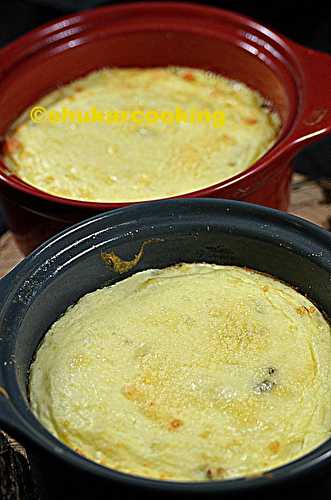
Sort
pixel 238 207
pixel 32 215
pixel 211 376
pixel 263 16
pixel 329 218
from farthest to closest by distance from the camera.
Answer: pixel 263 16 < pixel 329 218 < pixel 32 215 < pixel 238 207 < pixel 211 376

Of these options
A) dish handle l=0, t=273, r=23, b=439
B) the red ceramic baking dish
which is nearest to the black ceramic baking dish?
dish handle l=0, t=273, r=23, b=439

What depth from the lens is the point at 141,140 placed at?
100 inches

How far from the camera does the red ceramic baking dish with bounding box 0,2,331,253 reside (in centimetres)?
226

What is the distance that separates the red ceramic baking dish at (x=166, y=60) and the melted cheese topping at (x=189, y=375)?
1.35 ft

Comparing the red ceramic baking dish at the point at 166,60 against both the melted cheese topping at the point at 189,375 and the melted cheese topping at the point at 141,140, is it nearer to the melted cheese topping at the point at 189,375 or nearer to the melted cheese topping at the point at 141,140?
the melted cheese topping at the point at 141,140

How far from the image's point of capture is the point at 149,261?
Answer: 1.98 metres

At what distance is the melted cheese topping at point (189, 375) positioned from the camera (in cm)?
156

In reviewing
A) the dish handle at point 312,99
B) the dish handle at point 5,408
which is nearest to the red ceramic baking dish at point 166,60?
the dish handle at point 312,99

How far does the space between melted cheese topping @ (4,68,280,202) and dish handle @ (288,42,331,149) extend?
20cm

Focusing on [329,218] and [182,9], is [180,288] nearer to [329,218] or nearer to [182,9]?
[329,218]

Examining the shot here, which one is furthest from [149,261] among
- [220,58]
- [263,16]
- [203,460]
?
[263,16]

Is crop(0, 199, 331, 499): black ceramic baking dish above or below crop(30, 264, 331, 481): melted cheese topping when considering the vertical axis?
above

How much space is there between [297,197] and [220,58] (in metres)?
0.53

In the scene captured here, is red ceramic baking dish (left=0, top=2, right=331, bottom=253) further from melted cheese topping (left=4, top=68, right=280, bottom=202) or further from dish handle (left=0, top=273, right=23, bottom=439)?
dish handle (left=0, top=273, right=23, bottom=439)
